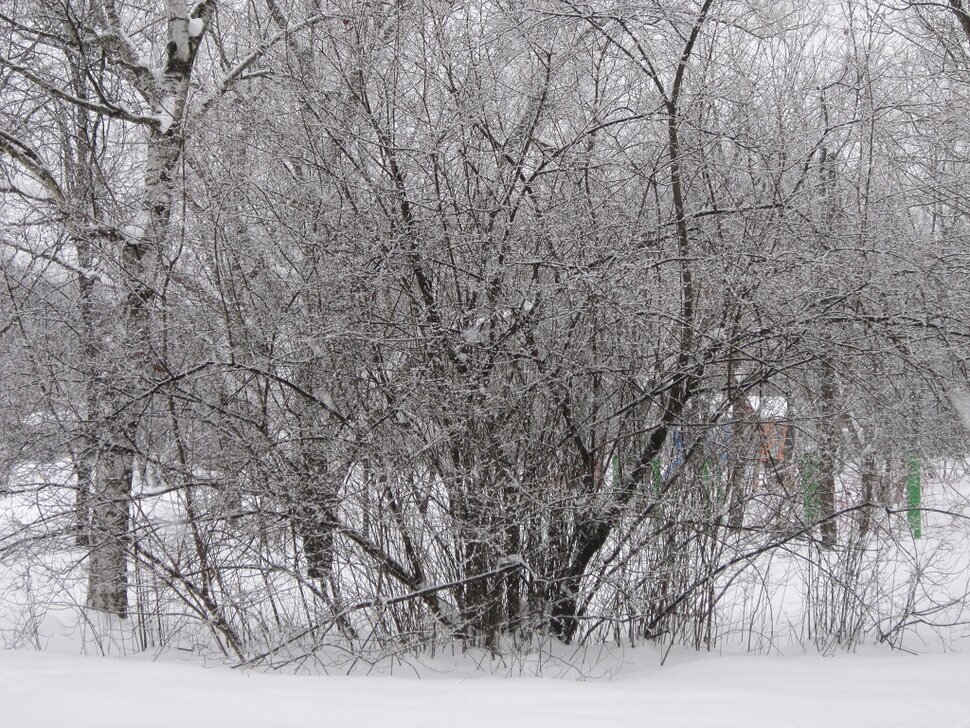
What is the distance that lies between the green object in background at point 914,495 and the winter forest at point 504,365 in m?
0.05

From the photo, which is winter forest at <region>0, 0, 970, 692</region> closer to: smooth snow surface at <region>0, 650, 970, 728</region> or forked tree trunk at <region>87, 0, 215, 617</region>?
forked tree trunk at <region>87, 0, 215, 617</region>

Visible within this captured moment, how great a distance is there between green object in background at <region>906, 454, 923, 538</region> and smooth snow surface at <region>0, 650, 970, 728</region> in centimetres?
102

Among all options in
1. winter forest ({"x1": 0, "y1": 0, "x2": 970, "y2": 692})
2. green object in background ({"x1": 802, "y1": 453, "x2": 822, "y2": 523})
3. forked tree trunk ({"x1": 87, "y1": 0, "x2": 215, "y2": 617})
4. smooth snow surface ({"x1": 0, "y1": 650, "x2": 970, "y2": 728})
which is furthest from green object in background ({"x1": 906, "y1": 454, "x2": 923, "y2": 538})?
forked tree trunk ({"x1": 87, "y1": 0, "x2": 215, "y2": 617})

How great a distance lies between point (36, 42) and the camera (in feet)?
25.6

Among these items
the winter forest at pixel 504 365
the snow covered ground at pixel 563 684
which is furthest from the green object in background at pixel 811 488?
the snow covered ground at pixel 563 684

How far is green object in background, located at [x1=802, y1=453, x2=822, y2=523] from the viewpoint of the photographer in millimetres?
5663

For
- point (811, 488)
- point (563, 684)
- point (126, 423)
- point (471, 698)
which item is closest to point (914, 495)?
point (811, 488)

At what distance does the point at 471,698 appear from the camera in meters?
4.43

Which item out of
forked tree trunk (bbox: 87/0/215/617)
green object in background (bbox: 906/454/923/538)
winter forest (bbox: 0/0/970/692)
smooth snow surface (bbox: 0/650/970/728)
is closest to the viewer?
smooth snow surface (bbox: 0/650/970/728)

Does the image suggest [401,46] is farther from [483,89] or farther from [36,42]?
[36,42]

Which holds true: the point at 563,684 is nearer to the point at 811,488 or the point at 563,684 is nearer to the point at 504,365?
the point at 504,365

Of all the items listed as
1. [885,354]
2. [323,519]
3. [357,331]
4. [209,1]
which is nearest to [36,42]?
[209,1]

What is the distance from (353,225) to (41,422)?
2.43 metres

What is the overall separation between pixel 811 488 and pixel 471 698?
8.54ft
